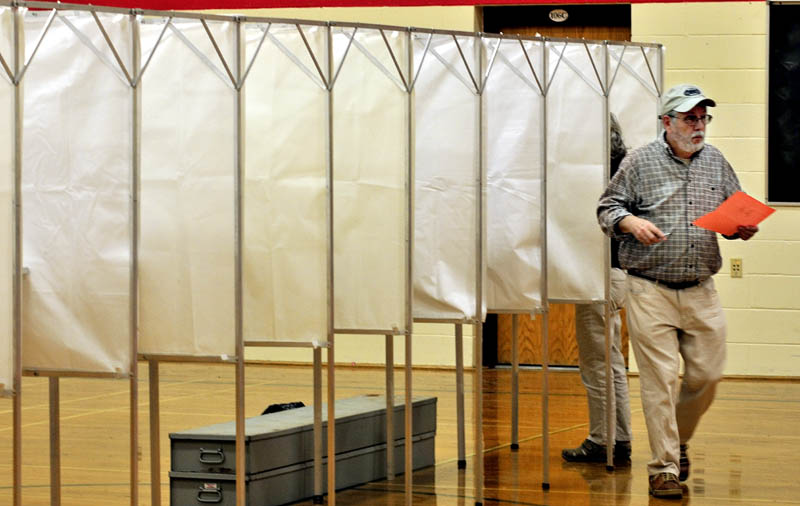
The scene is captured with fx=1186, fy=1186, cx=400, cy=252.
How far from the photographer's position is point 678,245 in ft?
12.4

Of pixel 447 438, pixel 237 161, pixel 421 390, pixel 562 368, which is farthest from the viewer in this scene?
pixel 562 368

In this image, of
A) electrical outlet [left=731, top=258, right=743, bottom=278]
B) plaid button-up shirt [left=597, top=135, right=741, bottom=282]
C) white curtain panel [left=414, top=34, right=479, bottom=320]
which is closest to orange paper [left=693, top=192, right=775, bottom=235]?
plaid button-up shirt [left=597, top=135, right=741, bottom=282]

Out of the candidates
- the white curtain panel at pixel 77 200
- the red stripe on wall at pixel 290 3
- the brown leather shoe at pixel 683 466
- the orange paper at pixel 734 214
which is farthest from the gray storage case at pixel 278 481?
the red stripe on wall at pixel 290 3

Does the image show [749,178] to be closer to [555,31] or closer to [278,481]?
[555,31]

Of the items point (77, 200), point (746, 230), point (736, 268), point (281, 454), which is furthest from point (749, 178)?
point (77, 200)

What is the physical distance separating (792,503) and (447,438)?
5.59 feet

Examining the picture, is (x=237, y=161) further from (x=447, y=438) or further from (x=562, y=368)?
(x=562, y=368)

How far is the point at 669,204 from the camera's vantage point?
3.83 metres

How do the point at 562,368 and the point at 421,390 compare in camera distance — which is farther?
the point at 562,368

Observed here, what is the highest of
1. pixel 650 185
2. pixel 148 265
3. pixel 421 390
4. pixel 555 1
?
pixel 555 1

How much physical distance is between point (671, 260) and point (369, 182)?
1.00 metres

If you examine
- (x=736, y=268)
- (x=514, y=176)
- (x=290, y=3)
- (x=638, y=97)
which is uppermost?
(x=290, y=3)

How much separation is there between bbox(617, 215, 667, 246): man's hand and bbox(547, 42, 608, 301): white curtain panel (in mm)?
470

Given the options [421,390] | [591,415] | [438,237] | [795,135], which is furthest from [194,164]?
[795,135]
